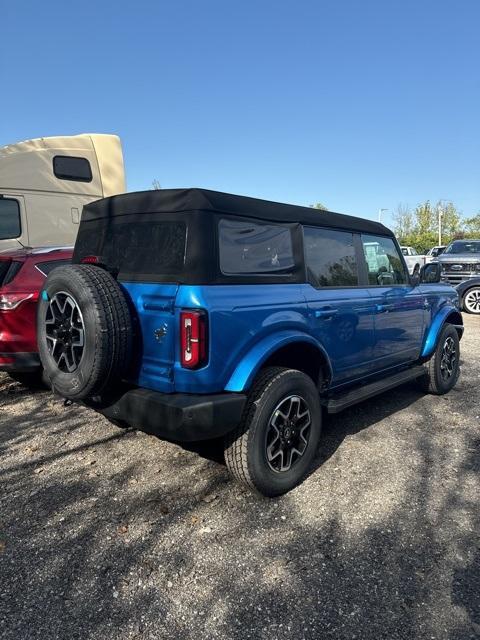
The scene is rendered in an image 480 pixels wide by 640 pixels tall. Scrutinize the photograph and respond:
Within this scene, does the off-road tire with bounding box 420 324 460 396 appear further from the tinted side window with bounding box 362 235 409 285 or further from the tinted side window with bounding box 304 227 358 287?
the tinted side window with bounding box 304 227 358 287

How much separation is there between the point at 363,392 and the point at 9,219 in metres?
6.79

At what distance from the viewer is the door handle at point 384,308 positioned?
4230 millimetres

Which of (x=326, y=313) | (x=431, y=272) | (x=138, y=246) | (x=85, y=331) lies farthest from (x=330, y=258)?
(x=431, y=272)

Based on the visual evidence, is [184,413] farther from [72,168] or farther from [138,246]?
[72,168]

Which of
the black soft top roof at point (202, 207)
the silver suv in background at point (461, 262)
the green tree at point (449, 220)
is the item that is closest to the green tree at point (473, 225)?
the green tree at point (449, 220)

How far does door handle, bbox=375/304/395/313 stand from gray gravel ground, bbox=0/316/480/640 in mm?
1142

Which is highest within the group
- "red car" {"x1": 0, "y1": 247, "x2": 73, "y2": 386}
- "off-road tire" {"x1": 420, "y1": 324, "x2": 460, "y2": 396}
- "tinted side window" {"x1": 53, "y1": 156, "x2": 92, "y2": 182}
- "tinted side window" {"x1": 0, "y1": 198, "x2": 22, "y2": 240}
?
"tinted side window" {"x1": 53, "y1": 156, "x2": 92, "y2": 182}

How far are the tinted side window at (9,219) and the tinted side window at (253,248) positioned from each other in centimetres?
625

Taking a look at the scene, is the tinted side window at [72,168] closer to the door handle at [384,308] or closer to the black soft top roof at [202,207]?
the black soft top roof at [202,207]

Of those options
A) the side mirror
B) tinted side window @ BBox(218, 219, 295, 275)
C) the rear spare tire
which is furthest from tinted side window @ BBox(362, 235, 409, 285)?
the rear spare tire

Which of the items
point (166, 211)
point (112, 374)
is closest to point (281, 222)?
point (166, 211)

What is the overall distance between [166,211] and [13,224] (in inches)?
240

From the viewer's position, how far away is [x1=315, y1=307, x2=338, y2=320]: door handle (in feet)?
11.5

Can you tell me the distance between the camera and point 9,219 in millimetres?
8039
